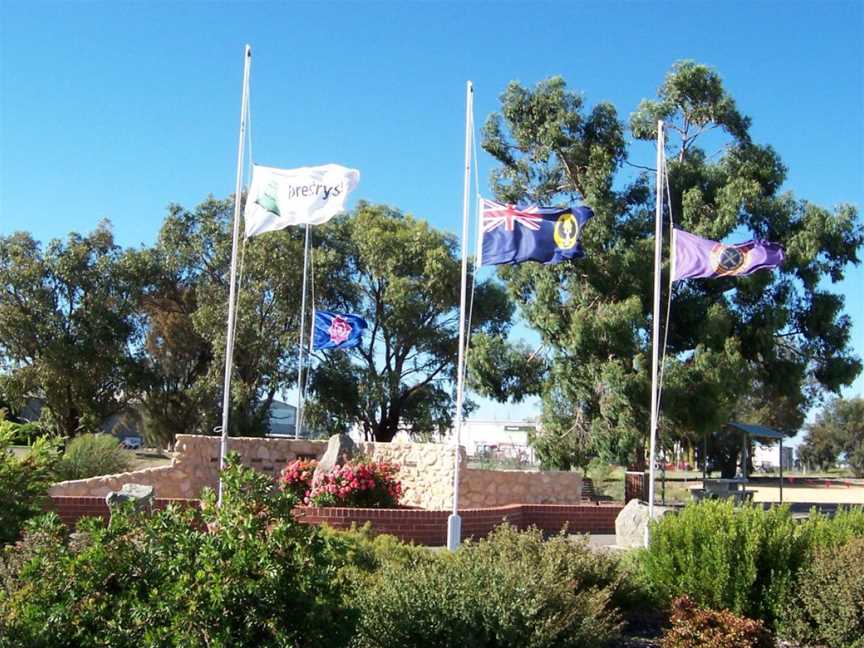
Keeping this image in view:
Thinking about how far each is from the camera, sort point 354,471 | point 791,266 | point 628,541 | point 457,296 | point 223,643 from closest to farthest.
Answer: point 223,643, point 628,541, point 354,471, point 791,266, point 457,296

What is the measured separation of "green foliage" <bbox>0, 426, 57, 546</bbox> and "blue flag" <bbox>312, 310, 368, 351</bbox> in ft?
52.3

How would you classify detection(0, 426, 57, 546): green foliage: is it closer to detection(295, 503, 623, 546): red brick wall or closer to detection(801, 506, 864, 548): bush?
detection(295, 503, 623, 546): red brick wall

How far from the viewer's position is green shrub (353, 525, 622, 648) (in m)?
6.88

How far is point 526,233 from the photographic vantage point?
16.8 m

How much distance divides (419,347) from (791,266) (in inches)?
668

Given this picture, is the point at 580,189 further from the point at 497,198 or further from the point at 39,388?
the point at 39,388

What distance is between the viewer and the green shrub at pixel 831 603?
823cm

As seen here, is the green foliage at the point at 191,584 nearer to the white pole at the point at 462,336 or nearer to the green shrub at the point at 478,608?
the green shrub at the point at 478,608

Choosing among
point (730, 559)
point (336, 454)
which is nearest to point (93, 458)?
point (336, 454)

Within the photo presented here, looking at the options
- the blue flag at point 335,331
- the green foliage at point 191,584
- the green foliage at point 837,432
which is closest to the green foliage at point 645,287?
the blue flag at point 335,331

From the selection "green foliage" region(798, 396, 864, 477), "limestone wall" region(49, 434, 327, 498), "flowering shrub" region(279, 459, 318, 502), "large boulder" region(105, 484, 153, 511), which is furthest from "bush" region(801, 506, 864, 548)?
"green foliage" region(798, 396, 864, 477)

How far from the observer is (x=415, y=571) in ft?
25.8

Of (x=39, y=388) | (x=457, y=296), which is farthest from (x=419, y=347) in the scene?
(x=39, y=388)

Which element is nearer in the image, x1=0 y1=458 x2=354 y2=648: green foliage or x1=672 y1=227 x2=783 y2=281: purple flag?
x1=0 y1=458 x2=354 y2=648: green foliage
